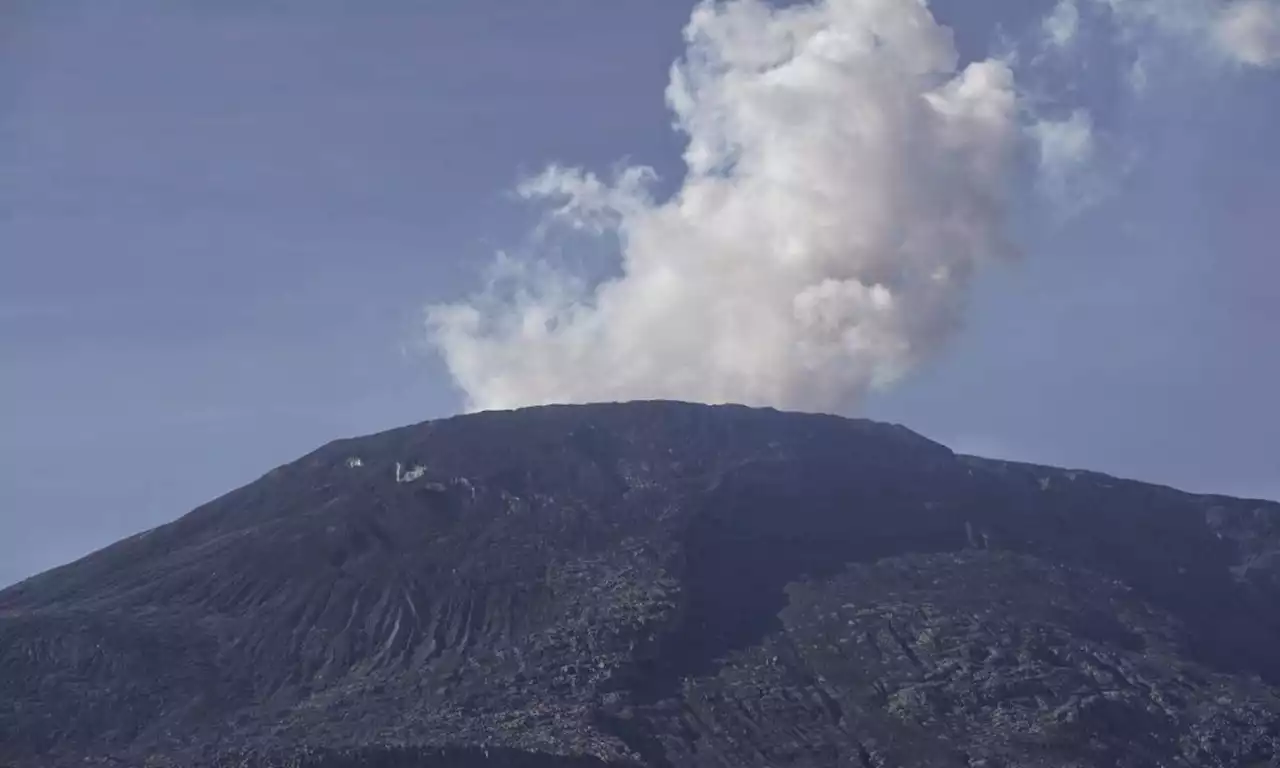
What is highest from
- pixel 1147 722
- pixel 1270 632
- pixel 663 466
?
pixel 663 466

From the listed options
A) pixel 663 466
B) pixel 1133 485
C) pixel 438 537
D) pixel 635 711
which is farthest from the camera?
pixel 1133 485

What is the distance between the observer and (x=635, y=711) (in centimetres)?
10194

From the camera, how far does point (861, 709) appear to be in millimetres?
105188

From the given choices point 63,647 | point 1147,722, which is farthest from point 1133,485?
point 63,647

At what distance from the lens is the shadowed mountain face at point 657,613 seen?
99.8m

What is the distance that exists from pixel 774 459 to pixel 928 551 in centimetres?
1491

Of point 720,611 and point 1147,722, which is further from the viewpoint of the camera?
point 720,611

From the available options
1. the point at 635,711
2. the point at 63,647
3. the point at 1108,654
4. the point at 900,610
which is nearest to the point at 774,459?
the point at 900,610

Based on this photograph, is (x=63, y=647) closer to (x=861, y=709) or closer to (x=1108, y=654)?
(x=861, y=709)

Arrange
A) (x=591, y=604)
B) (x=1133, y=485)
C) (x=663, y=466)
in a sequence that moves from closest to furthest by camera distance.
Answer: (x=591, y=604) < (x=663, y=466) < (x=1133, y=485)

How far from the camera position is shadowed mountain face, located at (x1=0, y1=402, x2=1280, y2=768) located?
327ft

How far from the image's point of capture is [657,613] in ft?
375

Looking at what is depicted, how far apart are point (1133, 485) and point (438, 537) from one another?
6169 centimetres

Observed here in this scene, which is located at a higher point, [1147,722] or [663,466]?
[663,466]
